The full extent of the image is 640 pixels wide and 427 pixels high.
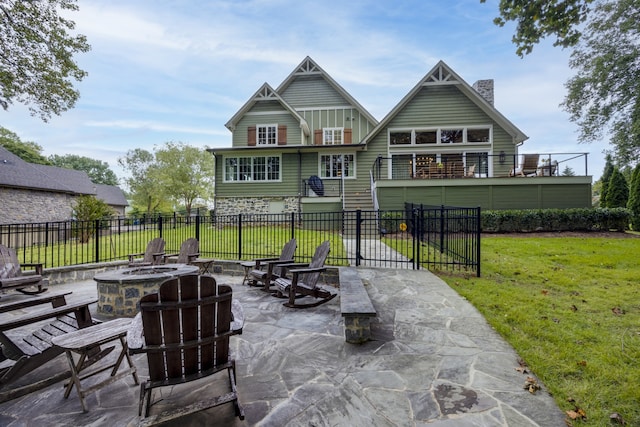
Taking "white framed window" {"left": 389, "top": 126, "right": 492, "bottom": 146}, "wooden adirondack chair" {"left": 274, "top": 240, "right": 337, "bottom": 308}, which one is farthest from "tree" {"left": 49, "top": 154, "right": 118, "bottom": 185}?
"wooden adirondack chair" {"left": 274, "top": 240, "right": 337, "bottom": 308}

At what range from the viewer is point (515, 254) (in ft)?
28.3

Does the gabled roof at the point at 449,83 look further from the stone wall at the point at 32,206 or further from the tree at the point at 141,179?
the tree at the point at 141,179

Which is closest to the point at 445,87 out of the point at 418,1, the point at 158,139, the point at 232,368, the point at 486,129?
the point at 486,129

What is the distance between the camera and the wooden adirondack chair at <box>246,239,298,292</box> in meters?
5.83

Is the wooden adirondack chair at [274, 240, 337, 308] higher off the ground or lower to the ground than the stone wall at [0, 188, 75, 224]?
lower

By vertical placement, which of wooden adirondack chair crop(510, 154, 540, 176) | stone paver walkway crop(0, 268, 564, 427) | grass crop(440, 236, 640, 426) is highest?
wooden adirondack chair crop(510, 154, 540, 176)

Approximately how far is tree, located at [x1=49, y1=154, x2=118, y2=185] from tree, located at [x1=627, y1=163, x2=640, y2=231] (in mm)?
76175

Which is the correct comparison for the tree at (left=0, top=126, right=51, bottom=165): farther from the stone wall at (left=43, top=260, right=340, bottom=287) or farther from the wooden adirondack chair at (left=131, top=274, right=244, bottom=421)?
the wooden adirondack chair at (left=131, top=274, right=244, bottom=421)

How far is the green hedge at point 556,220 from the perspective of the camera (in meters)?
12.4

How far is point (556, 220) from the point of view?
12.6 metres

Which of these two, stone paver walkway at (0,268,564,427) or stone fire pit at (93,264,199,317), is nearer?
stone paver walkway at (0,268,564,427)

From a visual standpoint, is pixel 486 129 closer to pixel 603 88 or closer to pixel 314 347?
pixel 603 88

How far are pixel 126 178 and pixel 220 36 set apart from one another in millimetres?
39880

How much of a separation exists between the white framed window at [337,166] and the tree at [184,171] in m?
21.9
